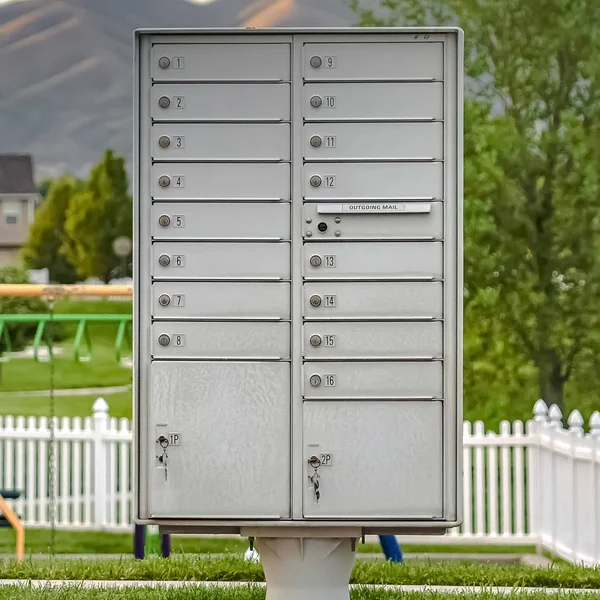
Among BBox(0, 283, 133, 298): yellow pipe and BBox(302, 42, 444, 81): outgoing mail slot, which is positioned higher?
BBox(302, 42, 444, 81): outgoing mail slot

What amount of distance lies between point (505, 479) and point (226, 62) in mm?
6049

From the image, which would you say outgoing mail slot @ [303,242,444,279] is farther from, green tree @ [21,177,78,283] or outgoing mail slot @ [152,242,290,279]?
green tree @ [21,177,78,283]

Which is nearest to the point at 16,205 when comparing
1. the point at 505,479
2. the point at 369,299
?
the point at 505,479

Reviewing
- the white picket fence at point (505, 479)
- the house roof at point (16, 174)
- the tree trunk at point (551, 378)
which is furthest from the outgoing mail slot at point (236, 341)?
the house roof at point (16, 174)

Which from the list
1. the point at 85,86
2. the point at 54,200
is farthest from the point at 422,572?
A: the point at 85,86

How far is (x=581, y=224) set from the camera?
12.3 m

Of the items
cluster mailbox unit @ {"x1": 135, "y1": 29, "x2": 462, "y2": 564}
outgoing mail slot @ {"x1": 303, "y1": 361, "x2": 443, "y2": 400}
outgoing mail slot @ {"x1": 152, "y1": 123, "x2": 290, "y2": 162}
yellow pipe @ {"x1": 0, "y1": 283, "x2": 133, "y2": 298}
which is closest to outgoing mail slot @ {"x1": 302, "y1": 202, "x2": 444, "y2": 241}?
cluster mailbox unit @ {"x1": 135, "y1": 29, "x2": 462, "y2": 564}

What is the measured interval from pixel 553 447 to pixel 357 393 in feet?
16.2

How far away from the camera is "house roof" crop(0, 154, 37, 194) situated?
47.8 feet

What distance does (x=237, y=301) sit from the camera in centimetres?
372

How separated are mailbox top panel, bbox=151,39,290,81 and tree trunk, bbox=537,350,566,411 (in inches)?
374

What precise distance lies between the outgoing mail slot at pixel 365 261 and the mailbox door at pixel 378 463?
1.52 ft

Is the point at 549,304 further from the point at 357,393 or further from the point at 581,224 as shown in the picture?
the point at 357,393

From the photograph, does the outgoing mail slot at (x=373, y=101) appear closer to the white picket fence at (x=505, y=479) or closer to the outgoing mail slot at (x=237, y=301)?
the outgoing mail slot at (x=237, y=301)
